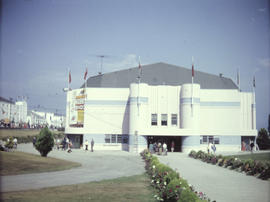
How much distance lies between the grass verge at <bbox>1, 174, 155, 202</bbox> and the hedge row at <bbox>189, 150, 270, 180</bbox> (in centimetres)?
797

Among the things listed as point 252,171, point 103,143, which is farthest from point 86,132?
point 252,171

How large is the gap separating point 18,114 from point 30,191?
380 feet

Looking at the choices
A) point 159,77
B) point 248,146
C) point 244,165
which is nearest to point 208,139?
point 248,146

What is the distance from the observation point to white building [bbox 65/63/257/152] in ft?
135

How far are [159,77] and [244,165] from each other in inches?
1259

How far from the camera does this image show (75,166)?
23.4 metres

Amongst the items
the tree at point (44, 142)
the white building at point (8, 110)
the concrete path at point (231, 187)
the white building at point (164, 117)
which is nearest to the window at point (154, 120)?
the white building at point (164, 117)

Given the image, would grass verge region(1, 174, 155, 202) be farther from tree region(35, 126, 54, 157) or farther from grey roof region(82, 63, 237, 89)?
grey roof region(82, 63, 237, 89)

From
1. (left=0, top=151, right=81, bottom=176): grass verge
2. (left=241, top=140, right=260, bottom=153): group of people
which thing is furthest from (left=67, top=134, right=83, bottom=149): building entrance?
(left=241, top=140, right=260, bottom=153): group of people

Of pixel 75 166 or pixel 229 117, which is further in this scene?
pixel 229 117

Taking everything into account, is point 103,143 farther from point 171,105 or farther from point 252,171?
point 252,171

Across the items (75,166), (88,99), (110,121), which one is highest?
(88,99)

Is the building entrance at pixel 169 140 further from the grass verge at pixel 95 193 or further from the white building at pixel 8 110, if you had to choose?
the white building at pixel 8 110

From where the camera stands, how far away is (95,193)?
13180 millimetres
